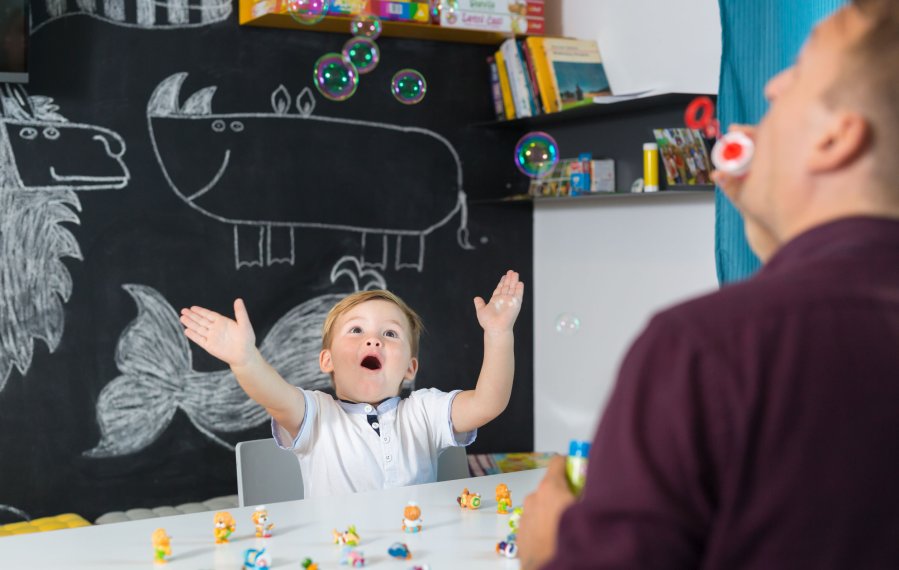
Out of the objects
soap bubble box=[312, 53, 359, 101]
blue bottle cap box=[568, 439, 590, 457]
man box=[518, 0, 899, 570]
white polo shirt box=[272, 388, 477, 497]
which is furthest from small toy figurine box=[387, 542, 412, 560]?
soap bubble box=[312, 53, 359, 101]

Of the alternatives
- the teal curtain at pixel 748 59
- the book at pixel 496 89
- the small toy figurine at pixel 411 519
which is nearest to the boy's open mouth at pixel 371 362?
the small toy figurine at pixel 411 519

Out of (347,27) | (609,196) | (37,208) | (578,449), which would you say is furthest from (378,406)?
(347,27)

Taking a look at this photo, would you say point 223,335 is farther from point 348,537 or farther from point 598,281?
point 598,281

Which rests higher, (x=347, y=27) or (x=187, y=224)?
(x=347, y=27)

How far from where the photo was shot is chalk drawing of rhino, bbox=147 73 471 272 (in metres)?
3.80

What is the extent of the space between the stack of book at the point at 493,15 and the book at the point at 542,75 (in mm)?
136

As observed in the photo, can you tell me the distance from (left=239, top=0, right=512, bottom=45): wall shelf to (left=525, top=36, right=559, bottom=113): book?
19 cm

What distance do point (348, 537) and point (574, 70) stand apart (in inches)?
111

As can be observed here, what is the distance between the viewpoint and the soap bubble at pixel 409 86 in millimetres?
3852

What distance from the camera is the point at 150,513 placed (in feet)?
12.0

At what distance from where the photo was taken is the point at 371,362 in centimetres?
239

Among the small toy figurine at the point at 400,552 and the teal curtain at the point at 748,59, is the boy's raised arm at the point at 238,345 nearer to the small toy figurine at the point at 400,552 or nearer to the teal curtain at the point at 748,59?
the small toy figurine at the point at 400,552

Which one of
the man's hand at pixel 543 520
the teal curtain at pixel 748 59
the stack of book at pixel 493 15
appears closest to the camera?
the man's hand at pixel 543 520

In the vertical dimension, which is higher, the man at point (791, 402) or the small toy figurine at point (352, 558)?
the man at point (791, 402)
